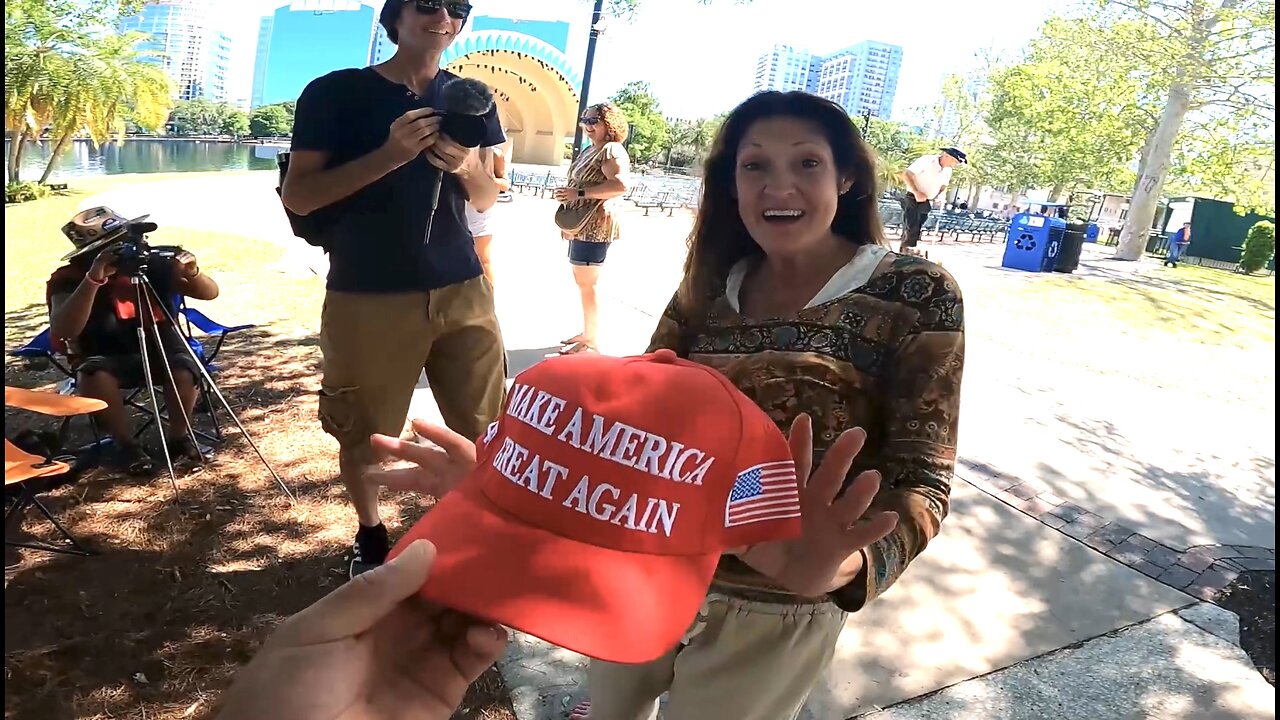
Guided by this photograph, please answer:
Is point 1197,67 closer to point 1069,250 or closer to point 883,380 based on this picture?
point 1069,250

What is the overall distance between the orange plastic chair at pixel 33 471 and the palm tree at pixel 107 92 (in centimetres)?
1862

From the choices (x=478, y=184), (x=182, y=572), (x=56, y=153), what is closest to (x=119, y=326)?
(x=182, y=572)

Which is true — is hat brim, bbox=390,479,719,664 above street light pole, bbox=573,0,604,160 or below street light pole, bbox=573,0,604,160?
below

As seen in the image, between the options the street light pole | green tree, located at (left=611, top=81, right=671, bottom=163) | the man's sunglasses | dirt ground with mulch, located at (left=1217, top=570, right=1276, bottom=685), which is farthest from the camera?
green tree, located at (left=611, top=81, right=671, bottom=163)

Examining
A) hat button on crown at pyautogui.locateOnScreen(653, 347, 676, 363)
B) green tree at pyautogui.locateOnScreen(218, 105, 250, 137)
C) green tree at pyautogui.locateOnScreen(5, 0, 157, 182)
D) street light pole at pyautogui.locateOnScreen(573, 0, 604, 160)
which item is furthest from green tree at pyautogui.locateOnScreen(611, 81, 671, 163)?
hat button on crown at pyautogui.locateOnScreen(653, 347, 676, 363)

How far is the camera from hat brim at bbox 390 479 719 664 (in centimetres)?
77

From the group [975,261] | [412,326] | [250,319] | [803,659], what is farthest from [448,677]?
[975,261]

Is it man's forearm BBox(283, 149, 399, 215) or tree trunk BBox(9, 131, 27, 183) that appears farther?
tree trunk BBox(9, 131, 27, 183)

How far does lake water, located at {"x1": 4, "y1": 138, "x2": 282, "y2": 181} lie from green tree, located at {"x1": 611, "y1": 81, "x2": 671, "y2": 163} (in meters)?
18.9

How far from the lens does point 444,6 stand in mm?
2180

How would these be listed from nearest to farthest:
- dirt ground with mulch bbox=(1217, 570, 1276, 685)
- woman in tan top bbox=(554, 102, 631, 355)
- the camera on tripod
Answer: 1. dirt ground with mulch bbox=(1217, 570, 1276, 685)
2. the camera on tripod
3. woman in tan top bbox=(554, 102, 631, 355)

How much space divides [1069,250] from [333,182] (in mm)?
14793

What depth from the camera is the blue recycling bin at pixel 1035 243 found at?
13.9 meters

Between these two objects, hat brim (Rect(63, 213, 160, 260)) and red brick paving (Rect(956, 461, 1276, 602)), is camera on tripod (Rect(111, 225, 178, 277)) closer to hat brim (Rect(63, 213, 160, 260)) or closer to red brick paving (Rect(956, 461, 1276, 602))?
hat brim (Rect(63, 213, 160, 260))
